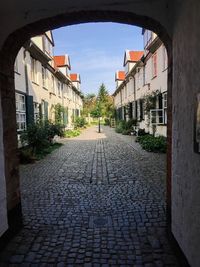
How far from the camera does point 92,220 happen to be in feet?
14.8

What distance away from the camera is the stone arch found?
12.5ft

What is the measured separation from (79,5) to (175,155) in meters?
2.46

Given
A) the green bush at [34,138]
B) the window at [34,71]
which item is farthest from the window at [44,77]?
the green bush at [34,138]

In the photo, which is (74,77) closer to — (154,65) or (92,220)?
(154,65)

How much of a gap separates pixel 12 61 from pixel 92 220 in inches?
116

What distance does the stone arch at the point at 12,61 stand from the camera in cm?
382

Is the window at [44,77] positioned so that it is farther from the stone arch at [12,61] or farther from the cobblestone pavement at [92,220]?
the stone arch at [12,61]

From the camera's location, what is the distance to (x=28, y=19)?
384 centimetres

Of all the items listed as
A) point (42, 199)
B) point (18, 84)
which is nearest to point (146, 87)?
point (18, 84)

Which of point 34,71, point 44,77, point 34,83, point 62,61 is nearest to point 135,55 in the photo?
point 62,61

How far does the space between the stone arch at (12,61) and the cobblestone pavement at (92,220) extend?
466 mm

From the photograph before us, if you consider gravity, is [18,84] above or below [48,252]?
above

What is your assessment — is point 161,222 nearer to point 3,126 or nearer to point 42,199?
point 42,199

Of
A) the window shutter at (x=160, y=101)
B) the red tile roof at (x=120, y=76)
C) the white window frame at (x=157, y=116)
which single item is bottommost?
the white window frame at (x=157, y=116)
